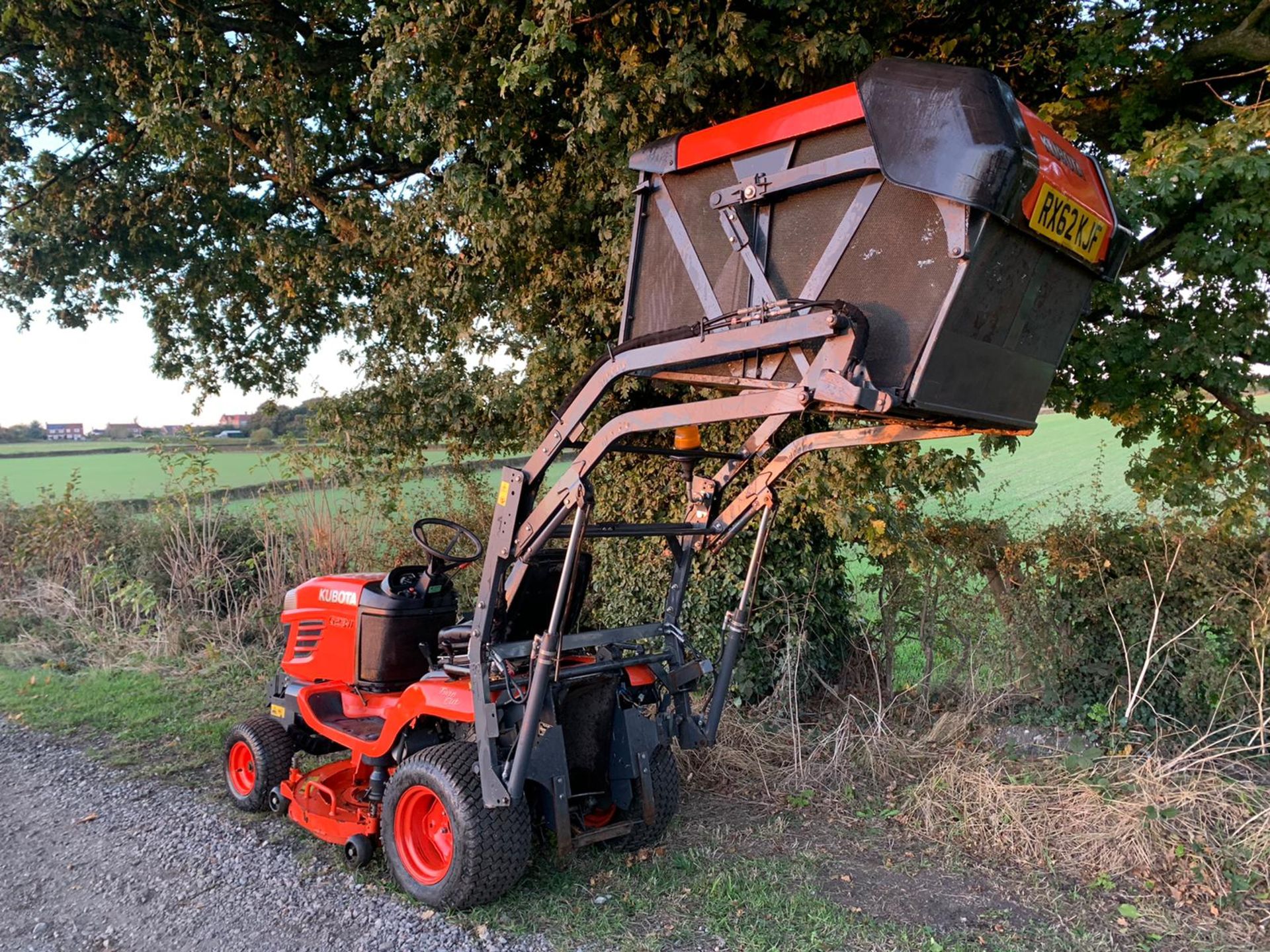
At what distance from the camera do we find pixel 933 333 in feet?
9.43

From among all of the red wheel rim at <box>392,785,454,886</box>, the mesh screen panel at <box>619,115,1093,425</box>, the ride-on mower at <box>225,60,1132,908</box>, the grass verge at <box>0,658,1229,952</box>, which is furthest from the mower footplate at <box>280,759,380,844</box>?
the mesh screen panel at <box>619,115,1093,425</box>

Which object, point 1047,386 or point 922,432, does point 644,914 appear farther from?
point 1047,386

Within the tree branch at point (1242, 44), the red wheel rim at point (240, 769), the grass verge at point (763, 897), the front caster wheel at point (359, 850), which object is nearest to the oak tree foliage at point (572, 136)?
the tree branch at point (1242, 44)

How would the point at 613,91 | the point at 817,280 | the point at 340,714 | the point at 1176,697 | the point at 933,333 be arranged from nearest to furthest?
the point at 933,333, the point at 817,280, the point at 340,714, the point at 613,91, the point at 1176,697

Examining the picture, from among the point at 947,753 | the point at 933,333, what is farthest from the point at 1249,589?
the point at 933,333

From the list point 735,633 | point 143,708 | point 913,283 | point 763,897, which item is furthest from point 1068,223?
point 143,708

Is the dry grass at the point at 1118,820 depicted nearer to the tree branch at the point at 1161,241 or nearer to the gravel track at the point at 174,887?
the gravel track at the point at 174,887

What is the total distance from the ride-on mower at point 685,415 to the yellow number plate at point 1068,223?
13 millimetres

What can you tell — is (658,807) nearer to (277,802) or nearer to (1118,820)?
(277,802)

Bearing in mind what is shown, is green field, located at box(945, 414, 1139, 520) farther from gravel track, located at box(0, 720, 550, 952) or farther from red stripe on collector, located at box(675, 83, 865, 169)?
gravel track, located at box(0, 720, 550, 952)

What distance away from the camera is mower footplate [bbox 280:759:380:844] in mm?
4465

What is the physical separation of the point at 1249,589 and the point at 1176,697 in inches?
32.8

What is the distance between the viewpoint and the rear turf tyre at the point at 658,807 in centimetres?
443

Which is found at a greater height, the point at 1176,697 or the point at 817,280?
the point at 817,280
